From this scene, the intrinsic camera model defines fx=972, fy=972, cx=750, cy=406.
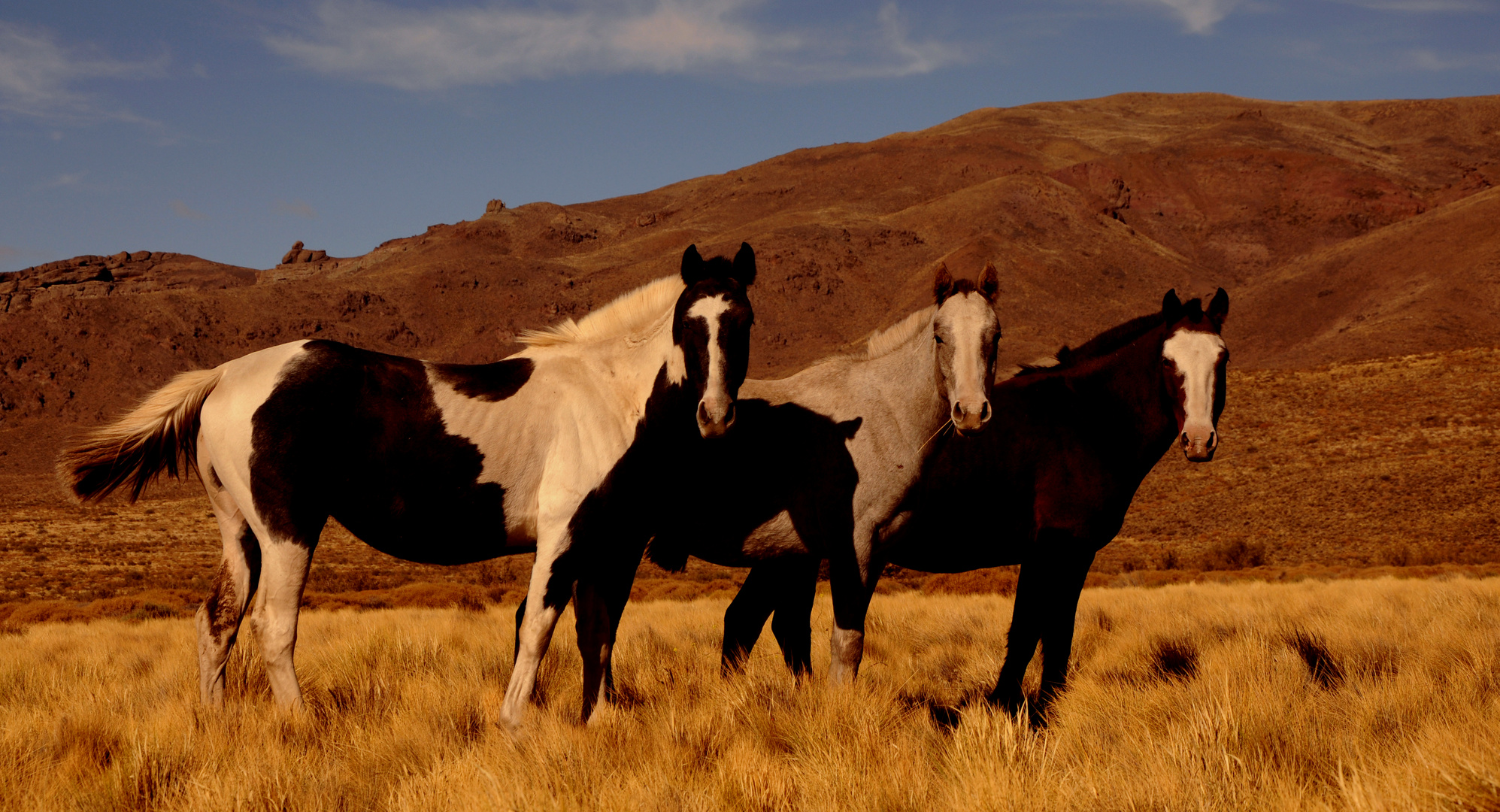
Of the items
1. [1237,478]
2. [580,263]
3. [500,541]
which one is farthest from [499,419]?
[580,263]

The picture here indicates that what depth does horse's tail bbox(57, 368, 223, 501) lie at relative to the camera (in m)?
5.88

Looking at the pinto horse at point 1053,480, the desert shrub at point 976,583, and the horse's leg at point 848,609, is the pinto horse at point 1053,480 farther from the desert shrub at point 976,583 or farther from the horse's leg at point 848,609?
the desert shrub at point 976,583

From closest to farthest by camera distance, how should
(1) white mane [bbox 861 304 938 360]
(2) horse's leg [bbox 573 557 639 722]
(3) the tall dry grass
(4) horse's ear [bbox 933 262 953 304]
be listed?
(3) the tall dry grass → (2) horse's leg [bbox 573 557 639 722] → (4) horse's ear [bbox 933 262 953 304] → (1) white mane [bbox 861 304 938 360]

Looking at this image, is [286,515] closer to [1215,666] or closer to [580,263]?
[1215,666]

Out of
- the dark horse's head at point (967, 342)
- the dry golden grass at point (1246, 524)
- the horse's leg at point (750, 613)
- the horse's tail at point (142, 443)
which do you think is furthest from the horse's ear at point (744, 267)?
the dry golden grass at point (1246, 524)

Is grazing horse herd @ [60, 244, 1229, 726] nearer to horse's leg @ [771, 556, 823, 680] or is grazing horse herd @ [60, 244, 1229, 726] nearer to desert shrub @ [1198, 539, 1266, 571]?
horse's leg @ [771, 556, 823, 680]

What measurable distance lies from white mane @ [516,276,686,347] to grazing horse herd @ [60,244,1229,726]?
0.02 m

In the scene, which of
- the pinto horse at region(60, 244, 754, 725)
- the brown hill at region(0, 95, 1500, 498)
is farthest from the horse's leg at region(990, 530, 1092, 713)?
the brown hill at region(0, 95, 1500, 498)

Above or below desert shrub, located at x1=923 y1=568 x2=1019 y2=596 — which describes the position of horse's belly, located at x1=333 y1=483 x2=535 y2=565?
above

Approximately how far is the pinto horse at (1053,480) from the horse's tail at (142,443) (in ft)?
12.4

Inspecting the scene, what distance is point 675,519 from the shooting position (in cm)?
644

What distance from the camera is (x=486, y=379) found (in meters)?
5.73

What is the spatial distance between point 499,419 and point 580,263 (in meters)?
103

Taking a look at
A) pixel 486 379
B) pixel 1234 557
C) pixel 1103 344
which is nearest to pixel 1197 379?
pixel 1103 344
